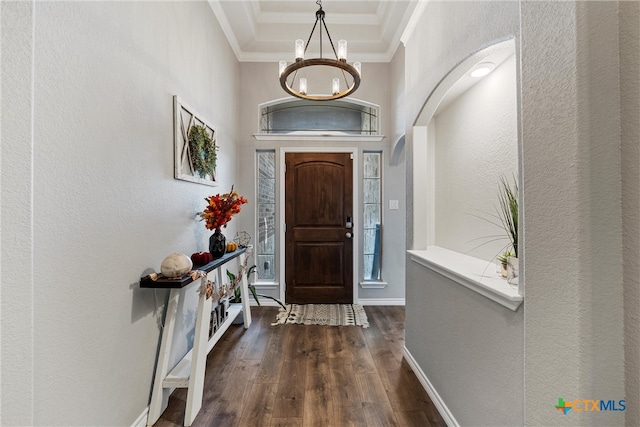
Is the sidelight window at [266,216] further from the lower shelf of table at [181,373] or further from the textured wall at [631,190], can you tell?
the textured wall at [631,190]

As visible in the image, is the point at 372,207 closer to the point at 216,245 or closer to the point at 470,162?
the point at 470,162

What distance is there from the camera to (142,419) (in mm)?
1559

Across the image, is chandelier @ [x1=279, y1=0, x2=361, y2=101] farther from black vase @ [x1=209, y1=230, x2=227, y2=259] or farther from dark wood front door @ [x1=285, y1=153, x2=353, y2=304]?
black vase @ [x1=209, y1=230, x2=227, y2=259]

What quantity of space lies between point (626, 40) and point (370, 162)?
115 inches

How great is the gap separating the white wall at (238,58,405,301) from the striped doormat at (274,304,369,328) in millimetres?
300

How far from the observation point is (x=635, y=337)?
0.78m

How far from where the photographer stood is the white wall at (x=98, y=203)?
1006 mm

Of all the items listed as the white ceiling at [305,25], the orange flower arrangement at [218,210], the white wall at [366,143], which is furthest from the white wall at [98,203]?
the white wall at [366,143]

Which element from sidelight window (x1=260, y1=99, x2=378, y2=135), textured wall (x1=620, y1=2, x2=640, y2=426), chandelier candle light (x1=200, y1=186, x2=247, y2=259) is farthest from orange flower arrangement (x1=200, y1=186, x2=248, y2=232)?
textured wall (x1=620, y1=2, x2=640, y2=426)

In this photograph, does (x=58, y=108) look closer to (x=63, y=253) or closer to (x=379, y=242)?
(x=63, y=253)

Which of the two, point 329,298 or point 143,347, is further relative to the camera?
point 329,298

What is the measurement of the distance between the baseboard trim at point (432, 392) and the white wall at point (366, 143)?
1.46 m

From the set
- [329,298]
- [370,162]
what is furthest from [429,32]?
[329,298]

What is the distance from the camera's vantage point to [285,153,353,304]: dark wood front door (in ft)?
11.9
